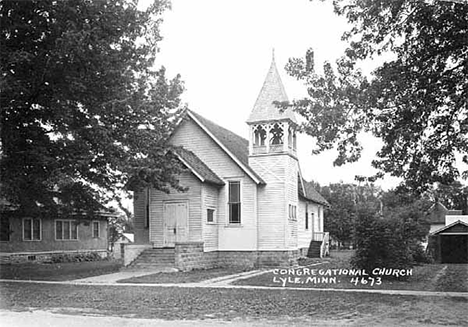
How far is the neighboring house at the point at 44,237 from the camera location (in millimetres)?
30500

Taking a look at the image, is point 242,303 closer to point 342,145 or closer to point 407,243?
point 342,145

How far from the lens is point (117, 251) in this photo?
4300 centimetres

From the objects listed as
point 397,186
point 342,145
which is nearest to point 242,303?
point 342,145

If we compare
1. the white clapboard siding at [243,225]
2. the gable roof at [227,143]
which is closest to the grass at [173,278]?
the white clapboard siding at [243,225]

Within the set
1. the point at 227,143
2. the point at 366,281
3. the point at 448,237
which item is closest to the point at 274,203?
the point at 227,143

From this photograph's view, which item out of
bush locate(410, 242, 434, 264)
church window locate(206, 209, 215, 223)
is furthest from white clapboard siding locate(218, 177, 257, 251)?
bush locate(410, 242, 434, 264)

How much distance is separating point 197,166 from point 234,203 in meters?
2.83

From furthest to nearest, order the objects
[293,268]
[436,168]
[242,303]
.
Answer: [293,268] → [436,168] → [242,303]

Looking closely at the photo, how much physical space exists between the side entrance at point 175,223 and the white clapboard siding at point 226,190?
2184 millimetres

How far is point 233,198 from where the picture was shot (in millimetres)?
28000

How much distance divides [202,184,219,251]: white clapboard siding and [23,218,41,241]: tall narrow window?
11750mm

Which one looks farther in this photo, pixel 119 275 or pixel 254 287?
pixel 119 275

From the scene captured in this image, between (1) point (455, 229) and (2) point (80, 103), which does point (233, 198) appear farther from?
(1) point (455, 229)

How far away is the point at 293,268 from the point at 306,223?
34.1 ft
